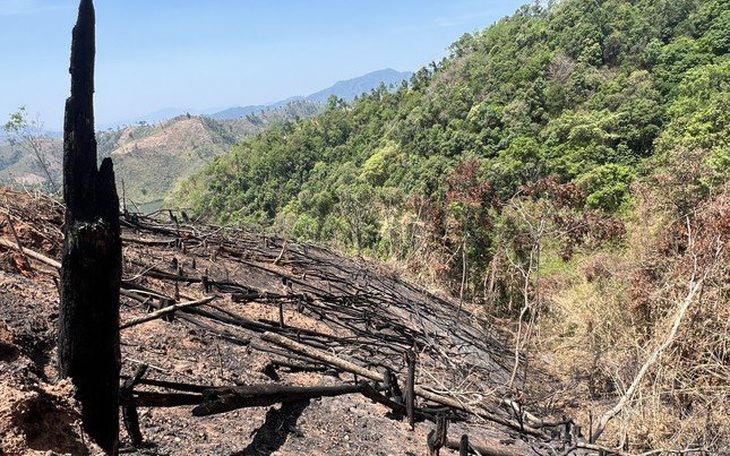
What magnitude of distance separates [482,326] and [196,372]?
10.8 metres

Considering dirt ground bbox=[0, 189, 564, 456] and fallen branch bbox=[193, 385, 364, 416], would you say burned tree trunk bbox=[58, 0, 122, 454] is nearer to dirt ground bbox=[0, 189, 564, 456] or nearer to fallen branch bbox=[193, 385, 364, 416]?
dirt ground bbox=[0, 189, 564, 456]

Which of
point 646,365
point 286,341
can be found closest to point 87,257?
point 286,341

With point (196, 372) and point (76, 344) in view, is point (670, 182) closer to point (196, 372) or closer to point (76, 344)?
→ point (196, 372)

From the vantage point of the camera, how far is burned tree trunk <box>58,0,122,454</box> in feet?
5.72

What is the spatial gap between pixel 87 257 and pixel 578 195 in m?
17.8

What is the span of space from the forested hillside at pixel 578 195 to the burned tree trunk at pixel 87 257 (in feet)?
17.5

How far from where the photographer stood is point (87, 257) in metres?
1.79

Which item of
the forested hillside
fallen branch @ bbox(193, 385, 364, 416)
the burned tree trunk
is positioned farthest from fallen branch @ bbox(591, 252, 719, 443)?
the burned tree trunk

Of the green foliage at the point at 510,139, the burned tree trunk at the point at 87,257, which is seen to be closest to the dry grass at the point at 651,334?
the green foliage at the point at 510,139

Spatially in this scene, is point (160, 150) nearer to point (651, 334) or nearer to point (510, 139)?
point (510, 139)

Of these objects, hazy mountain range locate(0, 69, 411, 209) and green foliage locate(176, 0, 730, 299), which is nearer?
green foliage locate(176, 0, 730, 299)

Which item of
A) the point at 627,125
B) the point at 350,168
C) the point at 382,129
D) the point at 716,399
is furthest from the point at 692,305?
the point at 382,129

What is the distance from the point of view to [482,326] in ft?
43.9

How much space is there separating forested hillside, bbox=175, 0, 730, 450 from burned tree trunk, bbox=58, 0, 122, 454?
533cm
